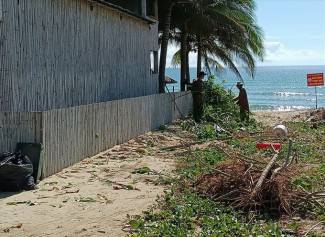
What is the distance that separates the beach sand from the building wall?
83.7 inches

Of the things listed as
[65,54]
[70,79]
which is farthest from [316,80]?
[65,54]

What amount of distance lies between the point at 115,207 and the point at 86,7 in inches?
341

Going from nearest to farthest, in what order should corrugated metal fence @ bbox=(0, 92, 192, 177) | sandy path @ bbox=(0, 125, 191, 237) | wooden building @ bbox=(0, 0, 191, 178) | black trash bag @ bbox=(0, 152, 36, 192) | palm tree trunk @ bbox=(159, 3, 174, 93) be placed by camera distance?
sandy path @ bbox=(0, 125, 191, 237)
black trash bag @ bbox=(0, 152, 36, 192)
corrugated metal fence @ bbox=(0, 92, 192, 177)
wooden building @ bbox=(0, 0, 191, 178)
palm tree trunk @ bbox=(159, 3, 174, 93)

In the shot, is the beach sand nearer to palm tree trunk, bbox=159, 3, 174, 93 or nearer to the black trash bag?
the black trash bag

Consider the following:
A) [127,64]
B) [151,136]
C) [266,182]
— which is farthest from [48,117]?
[127,64]

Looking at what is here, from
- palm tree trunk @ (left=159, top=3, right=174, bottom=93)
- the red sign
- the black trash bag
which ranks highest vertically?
palm tree trunk @ (left=159, top=3, right=174, bottom=93)

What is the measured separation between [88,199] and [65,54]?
20.3 feet

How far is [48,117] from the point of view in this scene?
33.8ft

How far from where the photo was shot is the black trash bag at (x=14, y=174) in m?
9.02

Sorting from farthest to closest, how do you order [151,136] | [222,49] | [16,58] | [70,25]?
[222,49] < [151,136] < [70,25] < [16,58]

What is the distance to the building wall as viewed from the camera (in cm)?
1121

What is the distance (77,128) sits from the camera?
1189 centimetres

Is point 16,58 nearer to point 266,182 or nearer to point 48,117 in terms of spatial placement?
point 48,117

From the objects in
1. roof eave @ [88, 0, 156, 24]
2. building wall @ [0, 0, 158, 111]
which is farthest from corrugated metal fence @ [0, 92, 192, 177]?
roof eave @ [88, 0, 156, 24]
